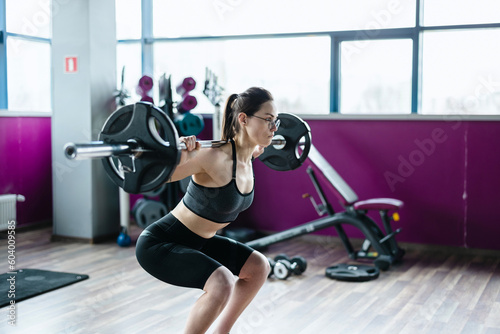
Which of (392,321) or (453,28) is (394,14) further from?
(392,321)

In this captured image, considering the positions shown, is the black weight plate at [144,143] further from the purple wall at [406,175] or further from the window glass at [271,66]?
the window glass at [271,66]

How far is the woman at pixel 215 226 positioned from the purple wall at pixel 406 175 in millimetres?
2606

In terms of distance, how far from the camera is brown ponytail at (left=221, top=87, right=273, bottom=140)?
219cm

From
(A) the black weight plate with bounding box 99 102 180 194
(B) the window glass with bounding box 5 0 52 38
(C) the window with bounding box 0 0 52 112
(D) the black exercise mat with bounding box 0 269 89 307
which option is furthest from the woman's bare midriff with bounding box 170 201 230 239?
(B) the window glass with bounding box 5 0 52 38

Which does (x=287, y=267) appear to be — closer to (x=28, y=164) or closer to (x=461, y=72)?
(x=461, y=72)

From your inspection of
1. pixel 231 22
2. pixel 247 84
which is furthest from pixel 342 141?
pixel 231 22

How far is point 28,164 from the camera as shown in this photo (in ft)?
17.5

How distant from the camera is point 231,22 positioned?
530 cm

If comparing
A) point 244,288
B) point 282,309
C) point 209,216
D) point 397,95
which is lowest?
point 282,309

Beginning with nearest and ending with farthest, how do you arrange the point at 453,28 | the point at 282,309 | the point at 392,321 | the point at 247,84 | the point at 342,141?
the point at 392,321 < the point at 282,309 < the point at 453,28 < the point at 342,141 < the point at 247,84

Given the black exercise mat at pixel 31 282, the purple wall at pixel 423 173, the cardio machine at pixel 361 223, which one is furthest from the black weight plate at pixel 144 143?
the purple wall at pixel 423 173

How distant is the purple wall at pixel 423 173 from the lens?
445 cm

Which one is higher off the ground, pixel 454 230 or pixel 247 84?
pixel 247 84

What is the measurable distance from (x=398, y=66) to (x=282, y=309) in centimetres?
236
